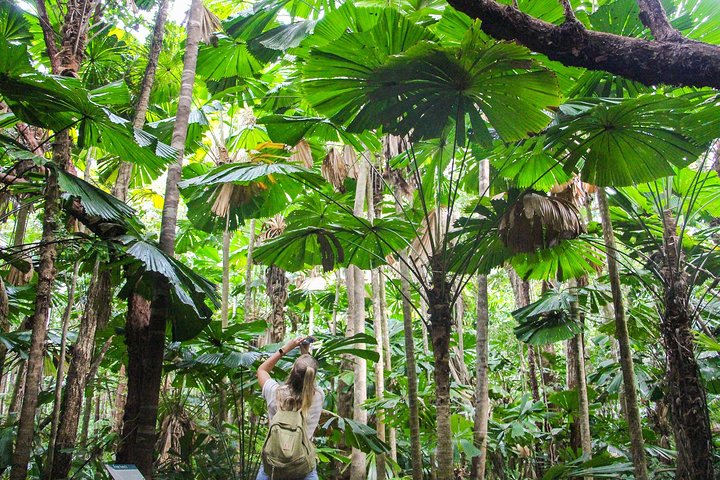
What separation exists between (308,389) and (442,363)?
0.97 meters

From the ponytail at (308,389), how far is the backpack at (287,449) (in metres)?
0.07

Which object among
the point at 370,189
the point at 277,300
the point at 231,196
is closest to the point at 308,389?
the point at 231,196

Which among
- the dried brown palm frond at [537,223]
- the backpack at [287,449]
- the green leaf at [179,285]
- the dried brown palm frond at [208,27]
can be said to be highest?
the dried brown palm frond at [208,27]

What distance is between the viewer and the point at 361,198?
18.7 feet

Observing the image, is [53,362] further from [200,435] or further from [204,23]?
[204,23]

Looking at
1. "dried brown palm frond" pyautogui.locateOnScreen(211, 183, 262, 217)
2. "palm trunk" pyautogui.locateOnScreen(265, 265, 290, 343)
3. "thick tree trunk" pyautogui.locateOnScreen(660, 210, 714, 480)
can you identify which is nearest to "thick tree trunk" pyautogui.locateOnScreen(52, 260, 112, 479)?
"dried brown palm frond" pyautogui.locateOnScreen(211, 183, 262, 217)

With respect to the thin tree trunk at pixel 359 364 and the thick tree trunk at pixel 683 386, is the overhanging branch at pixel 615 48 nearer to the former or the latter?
the thick tree trunk at pixel 683 386

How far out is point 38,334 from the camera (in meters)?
3.19

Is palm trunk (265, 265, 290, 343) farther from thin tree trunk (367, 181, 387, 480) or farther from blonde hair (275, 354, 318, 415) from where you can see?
blonde hair (275, 354, 318, 415)

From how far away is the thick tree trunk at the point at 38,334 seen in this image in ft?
10.1

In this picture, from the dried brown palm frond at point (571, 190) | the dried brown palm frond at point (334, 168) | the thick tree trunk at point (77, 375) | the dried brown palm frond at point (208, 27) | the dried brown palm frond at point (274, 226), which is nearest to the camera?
the thick tree trunk at point (77, 375)

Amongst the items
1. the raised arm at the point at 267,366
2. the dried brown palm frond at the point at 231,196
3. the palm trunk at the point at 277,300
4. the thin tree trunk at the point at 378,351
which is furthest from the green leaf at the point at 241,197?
the palm trunk at the point at 277,300

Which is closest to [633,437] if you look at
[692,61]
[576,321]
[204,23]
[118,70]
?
[576,321]

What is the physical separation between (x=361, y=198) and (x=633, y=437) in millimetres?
3420
